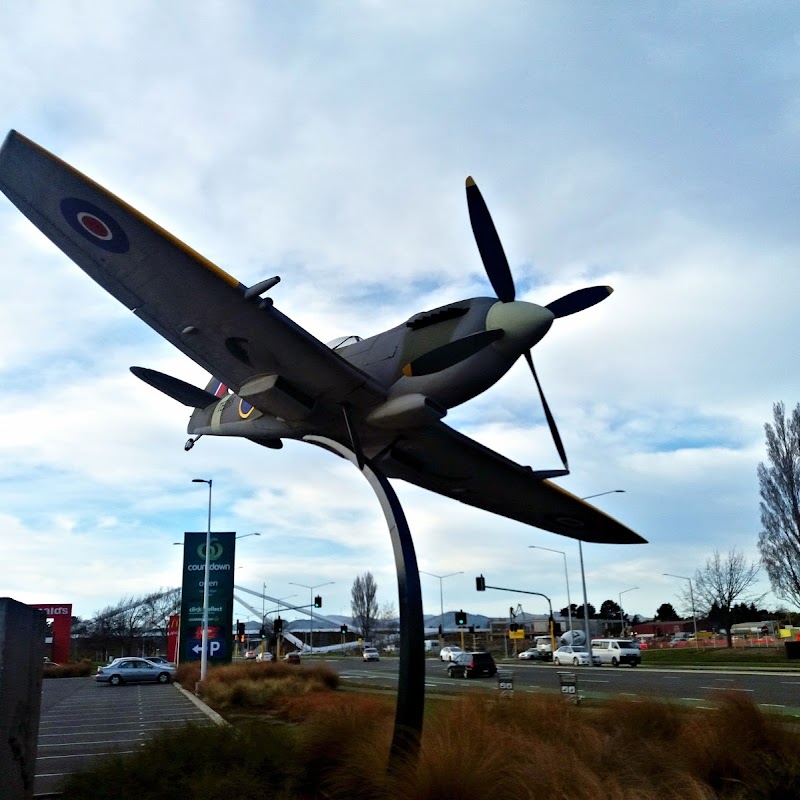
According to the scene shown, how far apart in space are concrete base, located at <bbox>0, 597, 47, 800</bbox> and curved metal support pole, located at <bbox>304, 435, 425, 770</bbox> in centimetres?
361

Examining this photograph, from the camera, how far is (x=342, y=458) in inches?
482

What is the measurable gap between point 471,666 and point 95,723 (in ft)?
64.9

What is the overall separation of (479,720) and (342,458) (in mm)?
4766

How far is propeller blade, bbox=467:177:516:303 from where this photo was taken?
9.33 metres

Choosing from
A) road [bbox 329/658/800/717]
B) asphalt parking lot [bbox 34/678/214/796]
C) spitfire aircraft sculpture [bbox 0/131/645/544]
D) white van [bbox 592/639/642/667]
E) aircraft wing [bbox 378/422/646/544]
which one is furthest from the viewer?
white van [bbox 592/639/642/667]

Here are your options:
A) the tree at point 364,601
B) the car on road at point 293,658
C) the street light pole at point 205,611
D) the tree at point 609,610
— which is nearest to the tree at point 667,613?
the tree at point 609,610

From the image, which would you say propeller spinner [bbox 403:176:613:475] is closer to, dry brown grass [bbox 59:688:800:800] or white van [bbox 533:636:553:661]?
dry brown grass [bbox 59:688:800:800]

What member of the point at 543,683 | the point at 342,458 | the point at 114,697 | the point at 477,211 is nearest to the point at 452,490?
the point at 342,458

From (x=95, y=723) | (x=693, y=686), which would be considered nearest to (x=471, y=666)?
(x=693, y=686)

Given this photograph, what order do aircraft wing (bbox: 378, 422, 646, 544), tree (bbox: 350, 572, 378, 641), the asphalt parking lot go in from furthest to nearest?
tree (bbox: 350, 572, 378, 641), aircraft wing (bbox: 378, 422, 646, 544), the asphalt parking lot

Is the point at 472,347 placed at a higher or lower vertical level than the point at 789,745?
higher

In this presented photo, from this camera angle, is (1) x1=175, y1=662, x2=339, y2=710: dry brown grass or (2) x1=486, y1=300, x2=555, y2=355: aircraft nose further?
(1) x1=175, y1=662, x2=339, y2=710: dry brown grass

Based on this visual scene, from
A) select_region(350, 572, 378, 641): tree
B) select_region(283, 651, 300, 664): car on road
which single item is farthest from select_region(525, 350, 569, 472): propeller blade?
select_region(350, 572, 378, 641): tree

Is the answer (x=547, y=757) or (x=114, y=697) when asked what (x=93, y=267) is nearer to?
(x=547, y=757)
